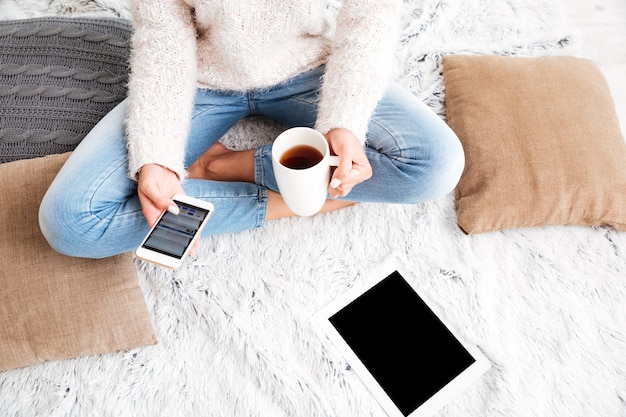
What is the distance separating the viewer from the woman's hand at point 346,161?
81 cm

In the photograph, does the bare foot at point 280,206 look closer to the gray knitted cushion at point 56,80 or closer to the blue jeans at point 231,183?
the blue jeans at point 231,183

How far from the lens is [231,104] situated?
3.41ft

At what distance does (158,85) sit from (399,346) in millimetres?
711

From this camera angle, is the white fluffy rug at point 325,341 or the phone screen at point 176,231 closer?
the phone screen at point 176,231

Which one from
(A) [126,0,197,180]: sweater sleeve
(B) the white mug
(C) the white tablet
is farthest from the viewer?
(C) the white tablet

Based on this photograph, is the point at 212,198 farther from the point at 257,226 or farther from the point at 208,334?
the point at 208,334

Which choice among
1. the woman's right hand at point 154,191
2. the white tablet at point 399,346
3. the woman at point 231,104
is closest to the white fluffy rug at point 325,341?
the white tablet at point 399,346

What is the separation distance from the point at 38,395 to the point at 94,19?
0.86 metres

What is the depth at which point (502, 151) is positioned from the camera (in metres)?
1.09

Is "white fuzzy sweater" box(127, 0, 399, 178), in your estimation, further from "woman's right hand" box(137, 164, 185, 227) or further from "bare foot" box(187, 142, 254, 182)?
"bare foot" box(187, 142, 254, 182)

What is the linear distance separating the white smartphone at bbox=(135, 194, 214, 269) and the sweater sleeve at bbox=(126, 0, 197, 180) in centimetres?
10

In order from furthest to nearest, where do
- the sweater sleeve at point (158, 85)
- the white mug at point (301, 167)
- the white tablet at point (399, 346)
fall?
1. the white tablet at point (399, 346)
2. the sweater sleeve at point (158, 85)
3. the white mug at point (301, 167)

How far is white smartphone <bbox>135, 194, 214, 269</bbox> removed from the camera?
0.81 metres

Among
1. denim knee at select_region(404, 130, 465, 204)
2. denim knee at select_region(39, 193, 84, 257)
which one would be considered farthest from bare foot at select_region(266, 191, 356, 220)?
denim knee at select_region(39, 193, 84, 257)
